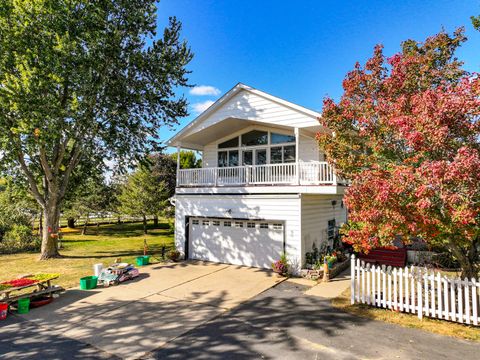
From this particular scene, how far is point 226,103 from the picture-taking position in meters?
15.2

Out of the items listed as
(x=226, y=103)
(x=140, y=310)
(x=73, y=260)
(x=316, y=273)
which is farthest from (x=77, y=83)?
(x=316, y=273)

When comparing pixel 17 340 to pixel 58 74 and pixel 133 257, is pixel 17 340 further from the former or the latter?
pixel 58 74

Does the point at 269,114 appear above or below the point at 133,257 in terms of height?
above

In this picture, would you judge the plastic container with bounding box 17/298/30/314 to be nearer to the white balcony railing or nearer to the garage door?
the garage door

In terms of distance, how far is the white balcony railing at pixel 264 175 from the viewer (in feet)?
40.5

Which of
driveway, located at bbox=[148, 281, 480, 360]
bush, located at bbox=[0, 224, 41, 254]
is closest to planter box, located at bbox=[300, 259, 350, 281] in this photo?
driveway, located at bbox=[148, 281, 480, 360]

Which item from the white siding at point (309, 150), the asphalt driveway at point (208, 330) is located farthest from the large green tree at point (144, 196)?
the asphalt driveway at point (208, 330)

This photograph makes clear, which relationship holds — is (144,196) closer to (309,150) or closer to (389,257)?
(309,150)

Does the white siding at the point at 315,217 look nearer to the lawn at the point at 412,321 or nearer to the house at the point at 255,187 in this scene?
the house at the point at 255,187

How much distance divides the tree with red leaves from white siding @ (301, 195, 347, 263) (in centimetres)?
329

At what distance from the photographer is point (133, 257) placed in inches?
656

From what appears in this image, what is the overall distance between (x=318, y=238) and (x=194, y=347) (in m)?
8.95

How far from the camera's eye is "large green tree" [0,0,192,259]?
13922mm

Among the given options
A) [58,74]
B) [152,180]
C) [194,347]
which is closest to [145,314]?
[194,347]
